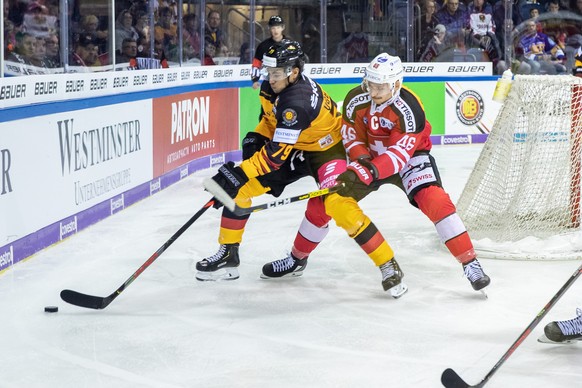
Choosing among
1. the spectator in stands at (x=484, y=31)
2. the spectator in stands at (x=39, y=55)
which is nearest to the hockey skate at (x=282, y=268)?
the spectator in stands at (x=39, y=55)

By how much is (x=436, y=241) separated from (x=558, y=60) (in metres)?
6.58

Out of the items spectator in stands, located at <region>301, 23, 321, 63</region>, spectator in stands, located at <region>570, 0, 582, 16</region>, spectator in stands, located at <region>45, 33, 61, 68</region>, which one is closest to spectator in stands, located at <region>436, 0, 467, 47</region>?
spectator in stands, located at <region>570, 0, 582, 16</region>

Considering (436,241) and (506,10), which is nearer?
(436,241)

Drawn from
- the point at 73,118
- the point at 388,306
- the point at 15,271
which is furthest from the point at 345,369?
the point at 73,118

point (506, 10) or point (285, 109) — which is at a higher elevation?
point (506, 10)

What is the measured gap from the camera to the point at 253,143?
14.6 ft

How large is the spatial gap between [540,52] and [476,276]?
769cm

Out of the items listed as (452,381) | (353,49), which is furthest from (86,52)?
(353,49)

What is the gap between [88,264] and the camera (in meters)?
4.74

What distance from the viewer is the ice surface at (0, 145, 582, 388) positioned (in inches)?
120

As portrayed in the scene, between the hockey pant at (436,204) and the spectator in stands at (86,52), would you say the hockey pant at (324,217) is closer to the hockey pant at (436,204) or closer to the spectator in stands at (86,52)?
the hockey pant at (436,204)

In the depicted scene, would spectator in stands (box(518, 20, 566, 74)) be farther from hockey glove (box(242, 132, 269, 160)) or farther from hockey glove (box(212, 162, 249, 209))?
hockey glove (box(212, 162, 249, 209))

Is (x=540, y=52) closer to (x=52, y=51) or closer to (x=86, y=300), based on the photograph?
(x=52, y=51)

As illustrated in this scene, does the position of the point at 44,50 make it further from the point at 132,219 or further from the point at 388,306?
the point at 388,306
